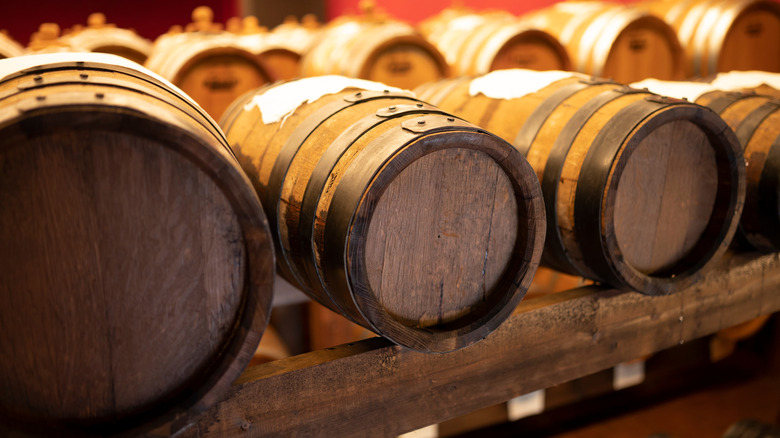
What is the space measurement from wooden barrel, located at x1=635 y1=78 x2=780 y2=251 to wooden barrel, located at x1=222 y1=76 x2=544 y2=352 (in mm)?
960

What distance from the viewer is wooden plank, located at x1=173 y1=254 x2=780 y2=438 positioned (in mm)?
1454

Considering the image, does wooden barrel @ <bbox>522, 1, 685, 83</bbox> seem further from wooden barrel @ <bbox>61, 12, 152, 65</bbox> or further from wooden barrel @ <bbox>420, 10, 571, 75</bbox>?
wooden barrel @ <bbox>61, 12, 152, 65</bbox>

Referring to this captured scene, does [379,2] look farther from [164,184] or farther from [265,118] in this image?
[164,184]

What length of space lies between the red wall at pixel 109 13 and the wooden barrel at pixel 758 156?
23.9ft

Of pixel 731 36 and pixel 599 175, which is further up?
pixel 731 36

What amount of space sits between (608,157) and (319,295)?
85 centimetres

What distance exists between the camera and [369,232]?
1.34 metres

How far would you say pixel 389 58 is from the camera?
321 centimetres

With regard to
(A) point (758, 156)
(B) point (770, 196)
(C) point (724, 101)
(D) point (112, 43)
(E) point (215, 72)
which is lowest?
(B) point (770, 196)

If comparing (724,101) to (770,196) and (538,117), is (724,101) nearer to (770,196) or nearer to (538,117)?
(770,196)

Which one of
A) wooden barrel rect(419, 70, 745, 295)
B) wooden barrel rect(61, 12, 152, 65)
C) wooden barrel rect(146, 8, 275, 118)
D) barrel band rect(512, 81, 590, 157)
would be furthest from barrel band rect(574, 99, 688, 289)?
wooden barrel rect(61, 12, 152, 65)

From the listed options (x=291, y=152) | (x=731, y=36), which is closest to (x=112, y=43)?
(x=291, y=152)

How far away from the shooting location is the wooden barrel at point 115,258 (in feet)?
3.35

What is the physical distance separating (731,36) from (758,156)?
2210mm
